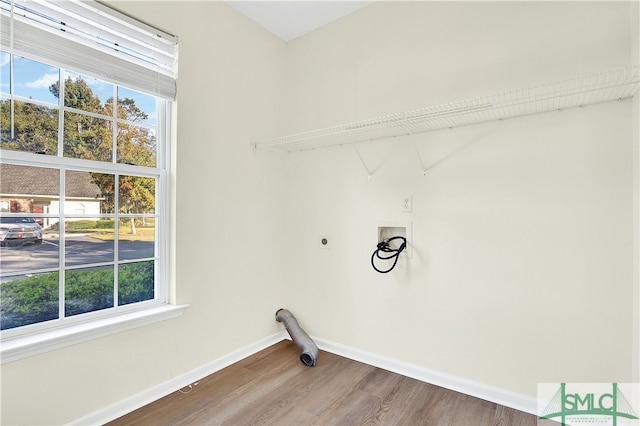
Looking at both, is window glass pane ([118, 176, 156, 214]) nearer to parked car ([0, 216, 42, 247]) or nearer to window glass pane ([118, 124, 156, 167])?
window glass pane ([118, 124, 156, 167])

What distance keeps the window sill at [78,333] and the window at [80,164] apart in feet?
0.18

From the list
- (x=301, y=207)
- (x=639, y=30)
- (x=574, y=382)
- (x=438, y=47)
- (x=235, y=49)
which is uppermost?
(x=235, y=49)

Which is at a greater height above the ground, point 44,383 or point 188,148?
point 188,148

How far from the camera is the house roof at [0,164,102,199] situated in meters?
1.49

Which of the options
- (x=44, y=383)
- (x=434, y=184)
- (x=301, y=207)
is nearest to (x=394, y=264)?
(x=434, y=184)

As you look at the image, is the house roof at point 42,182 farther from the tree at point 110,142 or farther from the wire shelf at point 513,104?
the wire shelf at point 513,104

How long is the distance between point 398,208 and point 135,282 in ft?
5.96

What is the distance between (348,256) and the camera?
249cm

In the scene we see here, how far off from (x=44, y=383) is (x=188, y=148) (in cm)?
148

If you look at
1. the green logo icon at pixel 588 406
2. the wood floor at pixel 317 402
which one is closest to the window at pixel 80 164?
the wood floor at pixel 317 402

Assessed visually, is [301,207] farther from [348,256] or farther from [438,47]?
[438,47]

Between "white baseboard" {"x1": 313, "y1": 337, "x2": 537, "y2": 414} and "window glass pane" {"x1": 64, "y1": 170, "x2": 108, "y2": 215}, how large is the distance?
193 centimetres

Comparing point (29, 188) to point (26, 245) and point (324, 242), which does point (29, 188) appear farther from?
point (324, 242)

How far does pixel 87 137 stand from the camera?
1743mm
